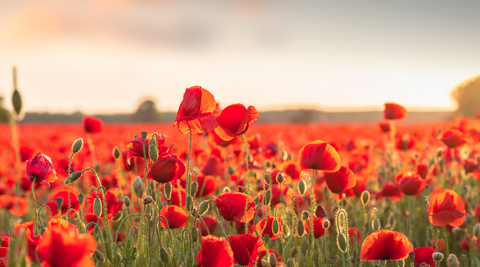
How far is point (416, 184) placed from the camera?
2.12 meters

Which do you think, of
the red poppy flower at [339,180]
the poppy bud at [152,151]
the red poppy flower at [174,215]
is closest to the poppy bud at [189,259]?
the red poppy flower at [174,215]

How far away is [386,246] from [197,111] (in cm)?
89

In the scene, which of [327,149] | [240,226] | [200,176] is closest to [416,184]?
A: [327,149]

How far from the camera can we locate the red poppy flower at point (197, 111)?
133cm

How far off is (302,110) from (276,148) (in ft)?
81.0

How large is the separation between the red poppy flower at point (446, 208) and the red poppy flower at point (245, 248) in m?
0.92

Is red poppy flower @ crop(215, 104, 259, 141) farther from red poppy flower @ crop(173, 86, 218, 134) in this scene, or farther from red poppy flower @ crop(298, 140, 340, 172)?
red poppy flower @ crop(298, 140, 340, 172)

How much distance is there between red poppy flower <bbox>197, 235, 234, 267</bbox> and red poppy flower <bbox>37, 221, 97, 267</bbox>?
0.33m

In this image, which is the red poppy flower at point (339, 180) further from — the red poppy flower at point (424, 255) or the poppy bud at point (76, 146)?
the poppy bud at point (76, 146)

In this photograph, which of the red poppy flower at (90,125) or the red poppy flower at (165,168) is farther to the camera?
the red poppy flower at (90,125)

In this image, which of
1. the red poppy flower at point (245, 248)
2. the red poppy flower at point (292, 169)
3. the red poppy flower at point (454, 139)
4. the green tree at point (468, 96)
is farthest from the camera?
the green tree at point (468, 96)

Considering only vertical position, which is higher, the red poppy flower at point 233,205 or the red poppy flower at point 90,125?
the red poppy flower at point 90,125

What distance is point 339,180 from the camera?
1623 mm

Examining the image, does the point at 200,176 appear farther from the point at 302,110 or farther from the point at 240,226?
the point at 302,110
